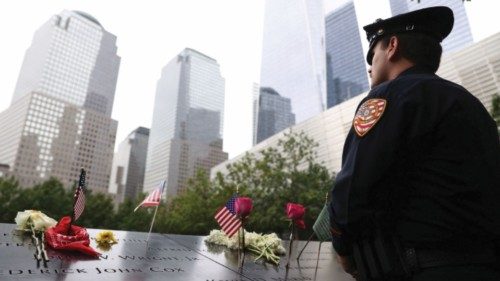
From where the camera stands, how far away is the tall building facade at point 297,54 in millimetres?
122312

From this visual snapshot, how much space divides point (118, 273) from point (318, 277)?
2.35 metres

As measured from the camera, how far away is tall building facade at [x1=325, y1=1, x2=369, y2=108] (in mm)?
115875

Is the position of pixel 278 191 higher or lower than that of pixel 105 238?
higher

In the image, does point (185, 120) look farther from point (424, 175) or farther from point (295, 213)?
point (424, 175)

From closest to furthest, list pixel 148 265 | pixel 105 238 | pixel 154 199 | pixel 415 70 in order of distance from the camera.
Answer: pixel 415 70 → pixel 148 265 → pixel 105 238 → pixel 154 199

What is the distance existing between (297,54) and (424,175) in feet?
434

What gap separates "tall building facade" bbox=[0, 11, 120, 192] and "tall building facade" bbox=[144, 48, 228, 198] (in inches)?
1034

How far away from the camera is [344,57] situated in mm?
124250

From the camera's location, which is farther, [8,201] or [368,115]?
[8,201]

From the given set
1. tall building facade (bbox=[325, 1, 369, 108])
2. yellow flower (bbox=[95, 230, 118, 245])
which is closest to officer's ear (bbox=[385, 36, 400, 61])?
yellow flower (bbox=[95, 230, 118, 245])

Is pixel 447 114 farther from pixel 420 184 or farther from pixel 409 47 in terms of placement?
pixel 409 47

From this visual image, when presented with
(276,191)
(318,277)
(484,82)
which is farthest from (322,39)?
(318,277)

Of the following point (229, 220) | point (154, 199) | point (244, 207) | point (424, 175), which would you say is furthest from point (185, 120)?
point (424, 175)

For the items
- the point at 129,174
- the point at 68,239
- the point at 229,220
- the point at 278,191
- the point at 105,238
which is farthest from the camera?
the point at 129,174
